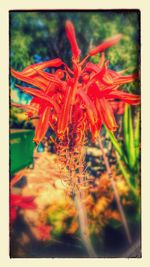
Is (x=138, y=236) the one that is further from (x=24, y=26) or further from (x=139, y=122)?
(x=24, y=26)

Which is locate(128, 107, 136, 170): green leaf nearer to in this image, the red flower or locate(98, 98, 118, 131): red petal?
locate(98, 98, 118, 131): red petal

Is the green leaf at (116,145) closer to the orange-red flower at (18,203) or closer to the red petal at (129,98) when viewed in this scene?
the red petal at (129,98)

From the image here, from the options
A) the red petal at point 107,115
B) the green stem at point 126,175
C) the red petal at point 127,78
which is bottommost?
the green stem at point 126,175

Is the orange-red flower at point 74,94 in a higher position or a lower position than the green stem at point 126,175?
higher

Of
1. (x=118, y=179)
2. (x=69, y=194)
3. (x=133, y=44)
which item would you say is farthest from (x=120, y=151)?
(x=133, y=44)

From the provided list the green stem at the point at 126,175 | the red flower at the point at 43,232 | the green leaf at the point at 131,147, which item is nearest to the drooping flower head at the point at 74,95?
the green leaf at the point at 131,147

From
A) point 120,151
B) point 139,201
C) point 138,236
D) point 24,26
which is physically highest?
point 24,26

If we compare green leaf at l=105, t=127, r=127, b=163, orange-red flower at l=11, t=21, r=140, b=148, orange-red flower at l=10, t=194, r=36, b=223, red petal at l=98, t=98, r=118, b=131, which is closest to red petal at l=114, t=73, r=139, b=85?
orange-red flower at l=11, t=21, r=140, b=148
